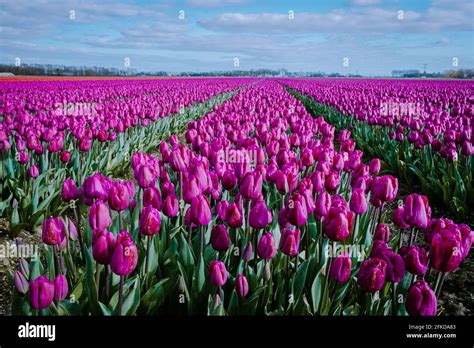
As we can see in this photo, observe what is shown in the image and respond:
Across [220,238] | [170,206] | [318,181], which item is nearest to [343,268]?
[220,238]

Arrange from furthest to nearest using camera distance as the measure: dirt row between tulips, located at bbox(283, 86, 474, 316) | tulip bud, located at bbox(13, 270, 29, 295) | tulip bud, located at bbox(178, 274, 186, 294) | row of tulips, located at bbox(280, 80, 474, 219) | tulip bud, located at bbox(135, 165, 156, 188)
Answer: row of tulips, located at bbox(280, 80, 474, 219) < dirt row between tulips, located at bbox(283, 86, 474, 316) < tulip bud, located at bbox(135, 165, 156, 188) < tulip bud, located at bbox(178, 274, 186, 294) < tulip bud, located at bbox(13, 270, 29, 295)

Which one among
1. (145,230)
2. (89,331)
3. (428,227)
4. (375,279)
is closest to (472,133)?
(428,227)

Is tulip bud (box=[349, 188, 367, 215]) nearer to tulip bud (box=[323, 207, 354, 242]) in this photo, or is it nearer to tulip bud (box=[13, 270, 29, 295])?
tulip bud (box=[323, 207, 354, 242])

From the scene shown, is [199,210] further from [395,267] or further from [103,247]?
[395,267]

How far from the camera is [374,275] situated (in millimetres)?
1736

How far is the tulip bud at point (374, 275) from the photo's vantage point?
1734mm

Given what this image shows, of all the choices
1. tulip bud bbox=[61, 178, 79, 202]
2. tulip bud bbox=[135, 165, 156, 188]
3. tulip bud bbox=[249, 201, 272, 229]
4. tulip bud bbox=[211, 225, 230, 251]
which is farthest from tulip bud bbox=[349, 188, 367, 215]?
tulip bud bbox=[61, 178, 79, 202]

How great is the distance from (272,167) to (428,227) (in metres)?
1.20

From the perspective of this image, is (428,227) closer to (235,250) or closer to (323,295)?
(323,295)

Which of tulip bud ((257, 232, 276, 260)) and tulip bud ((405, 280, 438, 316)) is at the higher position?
tulip bud ((257, 232, 276, 260))

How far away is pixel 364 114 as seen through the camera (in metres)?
8.58

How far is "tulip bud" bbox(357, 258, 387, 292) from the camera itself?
5.69ft

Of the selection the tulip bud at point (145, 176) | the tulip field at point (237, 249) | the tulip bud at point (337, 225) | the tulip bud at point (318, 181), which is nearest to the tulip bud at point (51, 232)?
the tulip field at point (237, 249)

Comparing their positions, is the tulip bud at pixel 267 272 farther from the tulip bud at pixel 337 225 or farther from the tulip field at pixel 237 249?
the tulip bud at pixel 337 225
